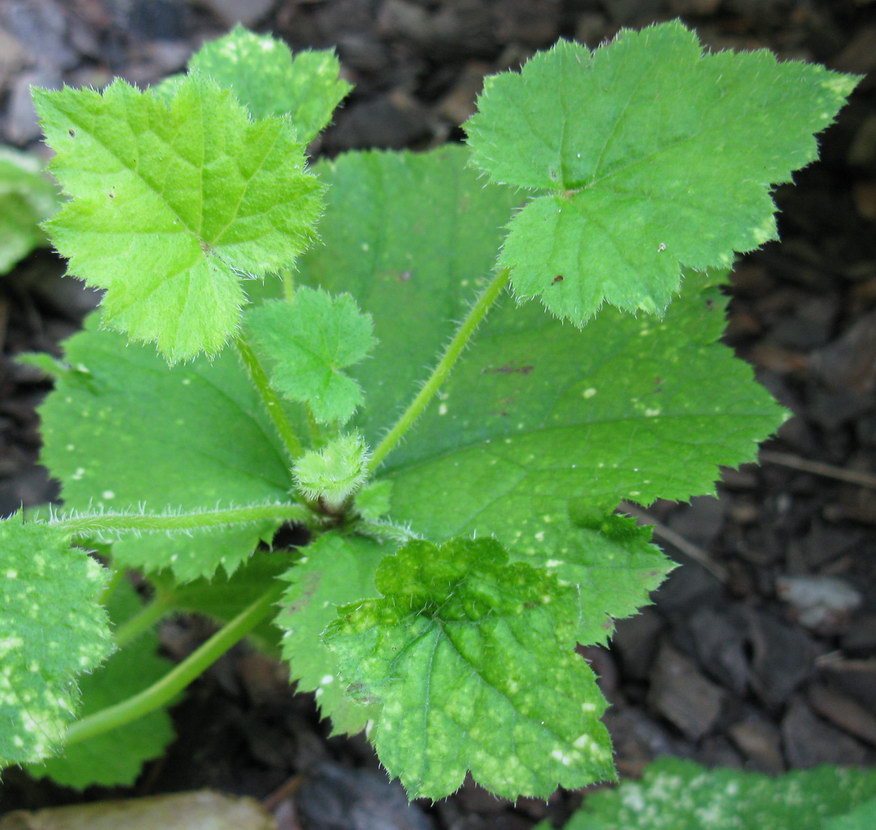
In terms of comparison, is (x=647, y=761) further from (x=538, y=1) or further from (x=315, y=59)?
(x=538, y=1)

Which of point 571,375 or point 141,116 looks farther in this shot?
point 571,375

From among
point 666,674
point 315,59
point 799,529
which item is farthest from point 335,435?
point 799,529

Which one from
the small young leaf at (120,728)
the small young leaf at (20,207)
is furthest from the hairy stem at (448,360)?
the small young leaf at (20,207)

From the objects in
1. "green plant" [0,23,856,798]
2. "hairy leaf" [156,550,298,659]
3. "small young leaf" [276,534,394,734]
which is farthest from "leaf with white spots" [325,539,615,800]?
"hairy leaf" [156,550,298,659]

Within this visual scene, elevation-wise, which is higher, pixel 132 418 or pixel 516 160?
pixel 516 160

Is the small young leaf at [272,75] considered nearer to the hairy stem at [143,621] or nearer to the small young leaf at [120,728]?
the hairy stem at [143,621]

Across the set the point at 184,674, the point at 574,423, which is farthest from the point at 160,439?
the point at 574,423
